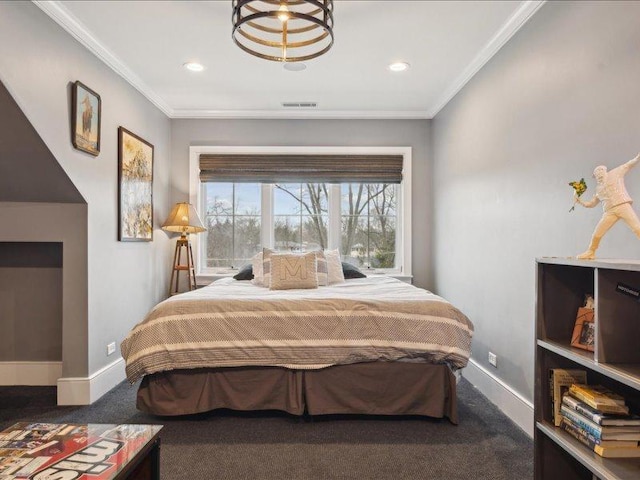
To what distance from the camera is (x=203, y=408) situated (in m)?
2.58

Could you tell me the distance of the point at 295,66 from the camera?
3420 mm

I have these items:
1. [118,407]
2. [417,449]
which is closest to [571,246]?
[417,449]

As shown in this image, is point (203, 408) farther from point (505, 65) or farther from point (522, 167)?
point (505, 65)

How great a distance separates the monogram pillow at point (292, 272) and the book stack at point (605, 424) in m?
2.19

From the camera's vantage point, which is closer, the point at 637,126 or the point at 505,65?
the point at 637,126

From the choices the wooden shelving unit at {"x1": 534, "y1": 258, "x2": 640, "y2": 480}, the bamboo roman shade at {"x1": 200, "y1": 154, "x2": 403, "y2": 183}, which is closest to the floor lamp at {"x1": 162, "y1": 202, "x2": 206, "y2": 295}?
the bamboo roman shade at {"x1": 200, "y1": 154, "x2": 403, "y2": 183}

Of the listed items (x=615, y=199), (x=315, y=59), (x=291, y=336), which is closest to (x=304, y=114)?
(x=315, y=59)

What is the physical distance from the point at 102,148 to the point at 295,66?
1618 millimetres

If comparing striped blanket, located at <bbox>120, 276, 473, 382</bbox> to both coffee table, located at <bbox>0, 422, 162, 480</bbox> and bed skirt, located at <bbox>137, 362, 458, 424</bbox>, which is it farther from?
coffee table, located at <bbox>0, 422, 162, 480</bbox>

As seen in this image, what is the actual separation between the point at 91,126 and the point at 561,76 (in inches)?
118

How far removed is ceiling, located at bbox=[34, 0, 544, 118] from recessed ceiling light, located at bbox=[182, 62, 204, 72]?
0.18 ft

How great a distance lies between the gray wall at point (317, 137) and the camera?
4668 mm

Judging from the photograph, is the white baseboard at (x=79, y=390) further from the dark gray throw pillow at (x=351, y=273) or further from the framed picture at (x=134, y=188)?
the dark gray throw pillow at (x=351, y=273)

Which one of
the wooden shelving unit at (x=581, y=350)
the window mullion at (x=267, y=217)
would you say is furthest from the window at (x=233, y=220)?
the wooden shelving unit at (x=581, y=350)
